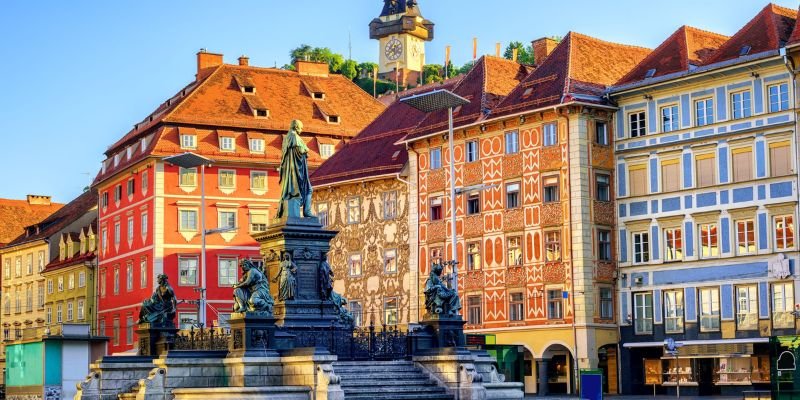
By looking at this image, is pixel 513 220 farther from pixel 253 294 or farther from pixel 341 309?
pixel 253 294

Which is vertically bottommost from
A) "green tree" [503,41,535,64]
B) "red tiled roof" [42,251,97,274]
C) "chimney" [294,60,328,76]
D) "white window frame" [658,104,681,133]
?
"red tiled roof" [42,251,97,274]

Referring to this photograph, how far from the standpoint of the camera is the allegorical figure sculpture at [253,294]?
3565 centimetres

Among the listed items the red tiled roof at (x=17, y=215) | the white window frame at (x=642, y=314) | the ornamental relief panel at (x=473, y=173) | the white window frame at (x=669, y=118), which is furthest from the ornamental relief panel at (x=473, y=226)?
the red tiled roof at (x=17, y=215)

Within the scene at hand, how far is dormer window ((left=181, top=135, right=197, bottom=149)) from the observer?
81.8 meters

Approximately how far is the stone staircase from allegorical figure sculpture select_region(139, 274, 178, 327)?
6.84 meters

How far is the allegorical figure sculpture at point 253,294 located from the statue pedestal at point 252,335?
238mm

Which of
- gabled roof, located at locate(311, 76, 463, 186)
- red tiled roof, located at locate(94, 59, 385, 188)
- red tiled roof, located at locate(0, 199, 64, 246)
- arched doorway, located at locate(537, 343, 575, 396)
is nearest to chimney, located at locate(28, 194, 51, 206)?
red tiled roof, located at locate(0, 199, 64, 246)

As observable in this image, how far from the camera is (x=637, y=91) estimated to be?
61.6m

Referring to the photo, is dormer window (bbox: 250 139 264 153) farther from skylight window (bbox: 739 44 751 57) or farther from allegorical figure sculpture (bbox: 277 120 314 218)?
allegorical figure sculpture (bbox: 277 120 314 218)

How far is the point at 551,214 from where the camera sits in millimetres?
62531

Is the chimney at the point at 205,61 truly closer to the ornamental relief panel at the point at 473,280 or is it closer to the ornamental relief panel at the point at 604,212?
the ornamental relief panel at the point at 473,280

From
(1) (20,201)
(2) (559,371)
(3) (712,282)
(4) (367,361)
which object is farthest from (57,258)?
(4) (367,361)

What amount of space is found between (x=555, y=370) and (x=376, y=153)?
1580cm

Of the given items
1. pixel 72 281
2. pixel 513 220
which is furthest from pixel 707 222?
pixel 72 281
